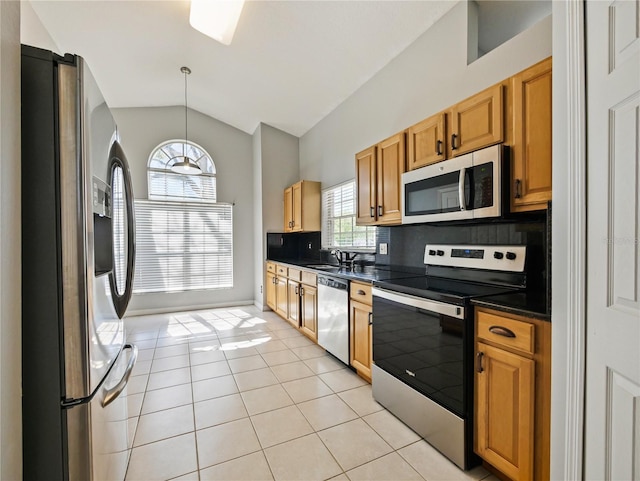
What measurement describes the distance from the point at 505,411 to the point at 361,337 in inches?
48.3

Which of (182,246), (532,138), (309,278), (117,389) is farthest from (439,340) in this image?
(182,246)

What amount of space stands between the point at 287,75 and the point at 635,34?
333 cm

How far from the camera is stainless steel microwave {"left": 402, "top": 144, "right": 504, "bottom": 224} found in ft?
5.57

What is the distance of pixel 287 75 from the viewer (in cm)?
362

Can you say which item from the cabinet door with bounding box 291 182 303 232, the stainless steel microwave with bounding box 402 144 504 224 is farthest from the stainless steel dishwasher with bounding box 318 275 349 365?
the cabinet door with bounding box 291 182 303 232

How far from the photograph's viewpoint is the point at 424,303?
5.79 ft

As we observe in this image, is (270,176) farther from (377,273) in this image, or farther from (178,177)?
(377,273)

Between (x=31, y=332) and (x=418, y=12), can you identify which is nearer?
(x=31, y=332)

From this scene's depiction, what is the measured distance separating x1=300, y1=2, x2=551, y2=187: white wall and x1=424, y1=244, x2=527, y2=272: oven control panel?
1156mm

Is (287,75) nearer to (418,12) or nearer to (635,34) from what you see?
(418,12)

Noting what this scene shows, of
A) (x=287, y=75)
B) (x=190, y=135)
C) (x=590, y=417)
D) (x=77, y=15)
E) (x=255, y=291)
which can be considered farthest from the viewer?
(x=255, y=291)

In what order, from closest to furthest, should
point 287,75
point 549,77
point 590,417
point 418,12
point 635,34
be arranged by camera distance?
point 635,34
point 590,417
point 549,77
point 418,12
point 287,75

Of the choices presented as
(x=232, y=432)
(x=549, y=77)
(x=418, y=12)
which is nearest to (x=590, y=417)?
(x=549, y=77)

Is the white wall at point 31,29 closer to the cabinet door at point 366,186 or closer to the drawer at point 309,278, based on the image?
the cabinet door at point 366,186
